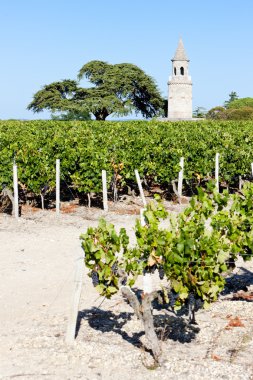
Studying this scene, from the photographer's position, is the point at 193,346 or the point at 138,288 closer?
the point at 193,346

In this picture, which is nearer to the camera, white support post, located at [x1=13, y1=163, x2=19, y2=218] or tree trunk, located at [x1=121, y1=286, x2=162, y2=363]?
tree trunk, located at [x1=121, y1=286, x2=162, y2=363]

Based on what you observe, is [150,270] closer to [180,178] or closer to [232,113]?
[180,178]

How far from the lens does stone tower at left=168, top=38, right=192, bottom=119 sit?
8431cm

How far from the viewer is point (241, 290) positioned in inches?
343

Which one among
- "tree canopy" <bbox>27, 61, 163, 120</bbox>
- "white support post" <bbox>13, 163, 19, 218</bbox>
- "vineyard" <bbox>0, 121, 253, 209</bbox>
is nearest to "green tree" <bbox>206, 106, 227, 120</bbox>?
"tree canopy" <bbox>27, 61, 163, 120</bbox>

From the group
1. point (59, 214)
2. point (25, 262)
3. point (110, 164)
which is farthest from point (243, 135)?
point (25, 262)

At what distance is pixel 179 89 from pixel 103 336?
80.3m

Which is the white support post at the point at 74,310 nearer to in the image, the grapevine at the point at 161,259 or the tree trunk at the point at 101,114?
the grapevine at the point at 161,259

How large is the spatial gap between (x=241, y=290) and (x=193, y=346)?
95.7 inches

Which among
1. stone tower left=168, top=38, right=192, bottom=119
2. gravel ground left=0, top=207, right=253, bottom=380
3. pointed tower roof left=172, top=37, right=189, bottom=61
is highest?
pointed tower roof left=172, top=37, right=189, bottom=61

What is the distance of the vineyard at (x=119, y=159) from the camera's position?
15.3m

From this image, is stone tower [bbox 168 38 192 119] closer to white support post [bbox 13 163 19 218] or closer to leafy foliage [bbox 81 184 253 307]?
white support post [bbox 13 163 19 218]

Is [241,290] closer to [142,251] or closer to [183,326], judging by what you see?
[183,326]

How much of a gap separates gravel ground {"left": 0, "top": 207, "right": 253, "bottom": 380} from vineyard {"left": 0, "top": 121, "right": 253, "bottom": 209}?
5.33m
